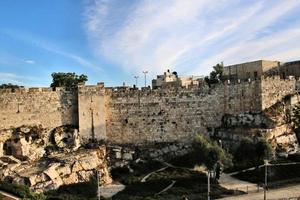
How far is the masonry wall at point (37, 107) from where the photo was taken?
5616 cm

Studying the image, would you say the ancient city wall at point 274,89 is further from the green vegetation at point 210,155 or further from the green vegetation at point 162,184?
the green vegetation at point 162,184

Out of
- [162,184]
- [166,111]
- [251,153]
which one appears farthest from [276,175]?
[166,111]

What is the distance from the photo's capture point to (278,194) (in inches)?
1705

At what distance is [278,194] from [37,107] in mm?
27411

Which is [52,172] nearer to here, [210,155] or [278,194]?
[210,155]

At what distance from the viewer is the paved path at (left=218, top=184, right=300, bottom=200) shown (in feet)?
138

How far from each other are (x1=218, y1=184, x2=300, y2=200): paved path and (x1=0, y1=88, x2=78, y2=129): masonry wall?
2184cm

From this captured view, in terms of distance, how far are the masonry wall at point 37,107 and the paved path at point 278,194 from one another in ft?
71.7

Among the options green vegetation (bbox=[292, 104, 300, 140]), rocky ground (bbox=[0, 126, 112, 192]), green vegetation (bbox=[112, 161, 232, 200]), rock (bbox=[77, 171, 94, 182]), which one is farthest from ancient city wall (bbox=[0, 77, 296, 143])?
rock (bbox=[77, 171, 94, 182])

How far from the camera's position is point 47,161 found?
168 ft

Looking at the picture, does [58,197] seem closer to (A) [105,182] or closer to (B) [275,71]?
(A) [105,182]

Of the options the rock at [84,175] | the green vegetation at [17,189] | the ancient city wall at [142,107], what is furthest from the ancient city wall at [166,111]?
the green vegetation at [17,189]

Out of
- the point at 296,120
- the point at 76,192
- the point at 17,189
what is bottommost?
the point at 76,192

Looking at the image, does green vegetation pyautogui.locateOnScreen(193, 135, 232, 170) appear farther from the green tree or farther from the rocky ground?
the rocky ground
